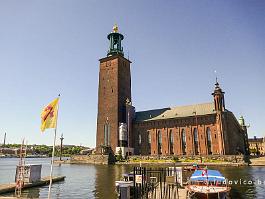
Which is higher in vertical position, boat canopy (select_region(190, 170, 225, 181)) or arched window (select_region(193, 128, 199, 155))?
arched window (select_region(193, 128, 199, 155))

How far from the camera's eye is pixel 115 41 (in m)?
112

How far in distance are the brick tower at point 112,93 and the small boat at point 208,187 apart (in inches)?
2922

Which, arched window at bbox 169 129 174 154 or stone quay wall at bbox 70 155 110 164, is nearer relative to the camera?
stone quay wall at bbox 70 155 110 164

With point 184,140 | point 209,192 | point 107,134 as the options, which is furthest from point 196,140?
point 209,192

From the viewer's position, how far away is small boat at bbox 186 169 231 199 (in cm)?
2006

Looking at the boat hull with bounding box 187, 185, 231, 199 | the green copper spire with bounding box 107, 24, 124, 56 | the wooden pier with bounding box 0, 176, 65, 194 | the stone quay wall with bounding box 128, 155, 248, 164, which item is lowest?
the wooden pier with bounding box 0, 176, 65, 194

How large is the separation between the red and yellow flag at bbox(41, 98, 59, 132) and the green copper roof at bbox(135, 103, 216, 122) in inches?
3106

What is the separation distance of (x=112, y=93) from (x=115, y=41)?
84.7 feet

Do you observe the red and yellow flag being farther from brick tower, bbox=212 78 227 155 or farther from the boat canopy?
brick tower, bbox=212 78 227 155

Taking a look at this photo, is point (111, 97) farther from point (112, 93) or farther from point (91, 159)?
point (91, 159)

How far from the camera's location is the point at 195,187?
2134 centimetres

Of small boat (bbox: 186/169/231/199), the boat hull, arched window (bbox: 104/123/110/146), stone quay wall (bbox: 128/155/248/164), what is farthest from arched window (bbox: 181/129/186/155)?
the boat hull

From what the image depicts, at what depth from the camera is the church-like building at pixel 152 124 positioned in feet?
280

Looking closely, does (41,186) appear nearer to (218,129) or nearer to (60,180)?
(60,180)
